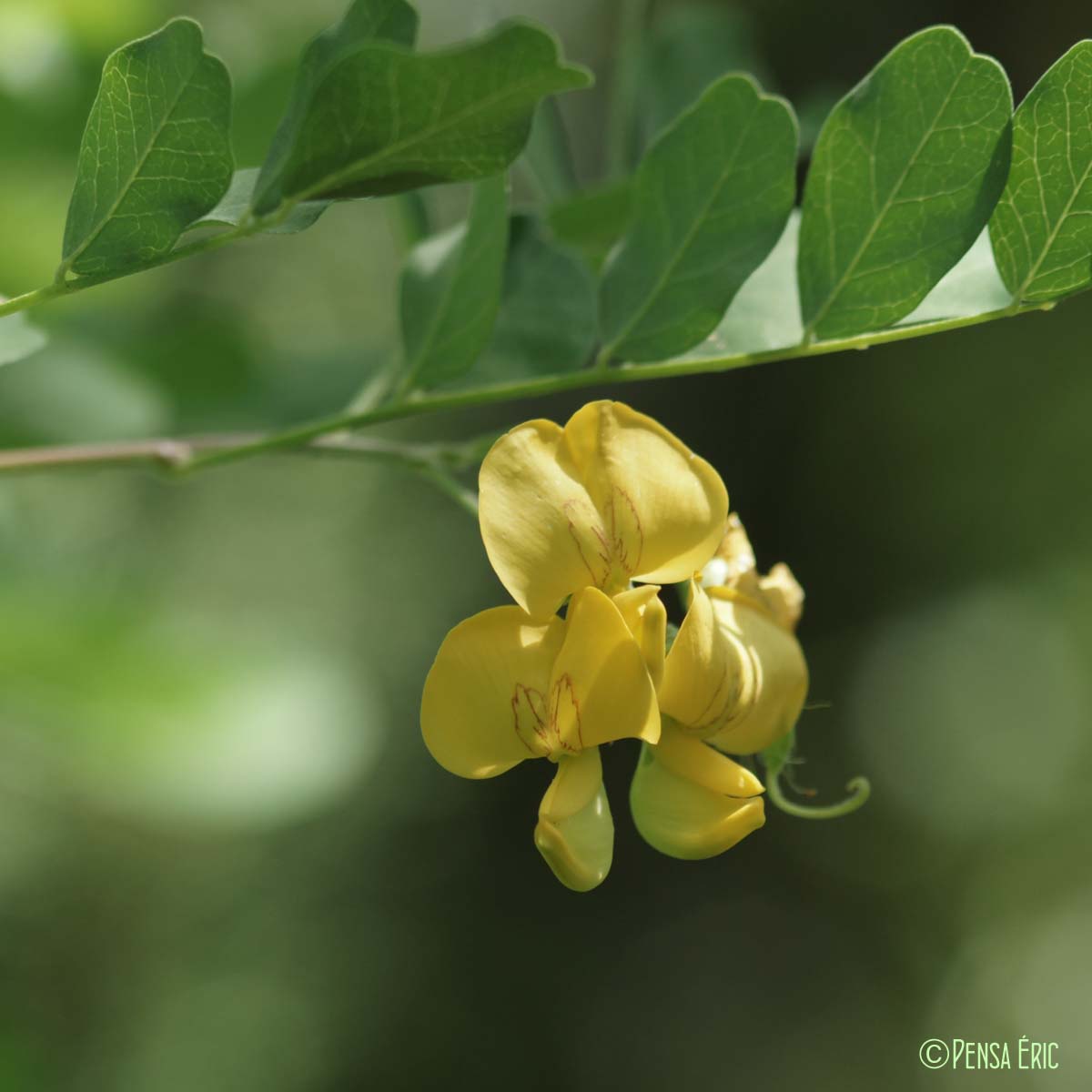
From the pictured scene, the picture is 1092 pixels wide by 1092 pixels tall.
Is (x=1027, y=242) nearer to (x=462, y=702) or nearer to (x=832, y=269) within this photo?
(x=832, y=269)

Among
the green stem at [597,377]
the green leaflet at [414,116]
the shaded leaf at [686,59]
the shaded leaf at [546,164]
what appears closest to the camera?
the green leaflet at [414,116]

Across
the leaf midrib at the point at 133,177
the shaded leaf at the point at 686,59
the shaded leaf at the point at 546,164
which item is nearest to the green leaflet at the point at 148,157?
the leaf midrib at the point at 133,177

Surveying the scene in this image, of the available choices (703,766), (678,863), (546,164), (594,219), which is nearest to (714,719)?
(703,766)

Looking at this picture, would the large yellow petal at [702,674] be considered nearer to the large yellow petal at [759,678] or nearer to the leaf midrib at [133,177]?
the large yellow petal at [759,678]

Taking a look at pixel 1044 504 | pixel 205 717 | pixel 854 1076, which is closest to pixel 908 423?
pixel 1044 504

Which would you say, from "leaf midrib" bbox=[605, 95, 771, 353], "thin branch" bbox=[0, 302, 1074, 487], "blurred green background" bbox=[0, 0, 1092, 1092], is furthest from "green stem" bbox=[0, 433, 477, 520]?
"blurred green background" bbox=[0, 0, 1092, 1092]

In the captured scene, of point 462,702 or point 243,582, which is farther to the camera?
point 243,582

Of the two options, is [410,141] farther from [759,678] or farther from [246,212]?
[759,678]
